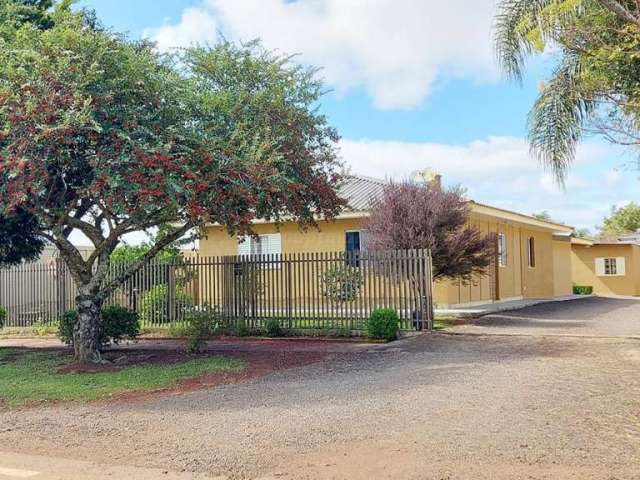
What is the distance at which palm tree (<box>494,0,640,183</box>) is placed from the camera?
10758mm

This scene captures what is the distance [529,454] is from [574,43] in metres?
8.08

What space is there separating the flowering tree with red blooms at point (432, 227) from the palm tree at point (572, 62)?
182 inches

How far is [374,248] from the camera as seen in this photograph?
17.0 meters

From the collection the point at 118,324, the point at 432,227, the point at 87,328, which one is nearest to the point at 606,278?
the point at 432,227

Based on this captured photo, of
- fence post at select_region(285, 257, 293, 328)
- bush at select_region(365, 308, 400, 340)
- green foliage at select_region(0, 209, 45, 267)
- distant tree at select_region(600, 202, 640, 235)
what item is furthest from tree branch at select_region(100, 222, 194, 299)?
distant tree at select_region(600, 202, 640, 235)

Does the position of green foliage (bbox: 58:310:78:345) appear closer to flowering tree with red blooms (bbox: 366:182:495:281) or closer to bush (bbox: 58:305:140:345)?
bush (bbox: 58:305:140:345)

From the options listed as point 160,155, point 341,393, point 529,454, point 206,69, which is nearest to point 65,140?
point 160,155

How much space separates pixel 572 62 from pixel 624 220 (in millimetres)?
54621

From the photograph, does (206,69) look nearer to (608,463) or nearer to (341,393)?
(341,393)

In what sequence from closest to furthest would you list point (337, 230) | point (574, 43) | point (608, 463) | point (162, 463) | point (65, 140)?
point (608, 463)
point (162, 463)
point (65, 140)
point (574, 43)
point (337, 230)

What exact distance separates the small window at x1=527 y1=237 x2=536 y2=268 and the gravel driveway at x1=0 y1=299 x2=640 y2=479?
60.5ft

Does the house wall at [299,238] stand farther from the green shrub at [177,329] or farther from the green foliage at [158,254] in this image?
the green shrub at [177,329]

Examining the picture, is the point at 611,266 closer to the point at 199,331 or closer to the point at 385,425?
the point at 199,331

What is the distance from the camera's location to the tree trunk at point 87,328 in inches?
481
